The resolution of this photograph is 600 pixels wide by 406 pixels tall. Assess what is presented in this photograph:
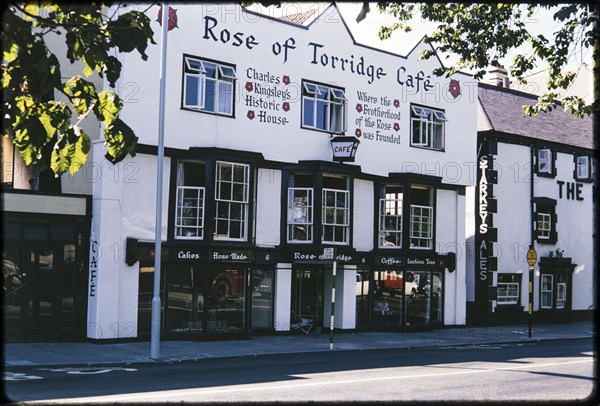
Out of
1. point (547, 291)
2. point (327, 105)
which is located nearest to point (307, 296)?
point (327, 105)

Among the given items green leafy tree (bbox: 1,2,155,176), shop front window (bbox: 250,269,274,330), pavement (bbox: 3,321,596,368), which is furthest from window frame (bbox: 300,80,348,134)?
green leafy tree (bbox: 1,2,155,176)

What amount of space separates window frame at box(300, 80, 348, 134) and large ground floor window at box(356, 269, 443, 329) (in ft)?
18.4

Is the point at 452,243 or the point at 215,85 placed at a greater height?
the point at 215,85

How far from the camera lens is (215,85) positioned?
22812 millimetres

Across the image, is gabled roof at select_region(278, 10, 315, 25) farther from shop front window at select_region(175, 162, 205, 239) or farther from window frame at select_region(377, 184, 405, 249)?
shop front window at select_region(175, 162, 205, 239)

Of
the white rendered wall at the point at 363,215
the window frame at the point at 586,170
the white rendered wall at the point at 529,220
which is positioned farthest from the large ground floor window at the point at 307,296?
the window frame at the point at 586,170

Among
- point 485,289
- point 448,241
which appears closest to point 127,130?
point 448,241

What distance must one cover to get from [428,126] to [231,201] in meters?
10.7

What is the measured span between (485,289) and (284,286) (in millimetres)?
11649

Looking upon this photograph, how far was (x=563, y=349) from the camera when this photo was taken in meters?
23.2

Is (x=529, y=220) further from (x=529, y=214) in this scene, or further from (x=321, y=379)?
(x=321, y=379)

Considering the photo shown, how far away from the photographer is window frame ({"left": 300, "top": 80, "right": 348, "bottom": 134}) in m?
25.4

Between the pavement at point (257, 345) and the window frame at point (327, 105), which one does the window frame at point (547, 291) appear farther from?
the window frame at point (327, 105)

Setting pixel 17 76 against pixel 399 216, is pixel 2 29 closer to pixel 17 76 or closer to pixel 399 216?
pixel 17 76
